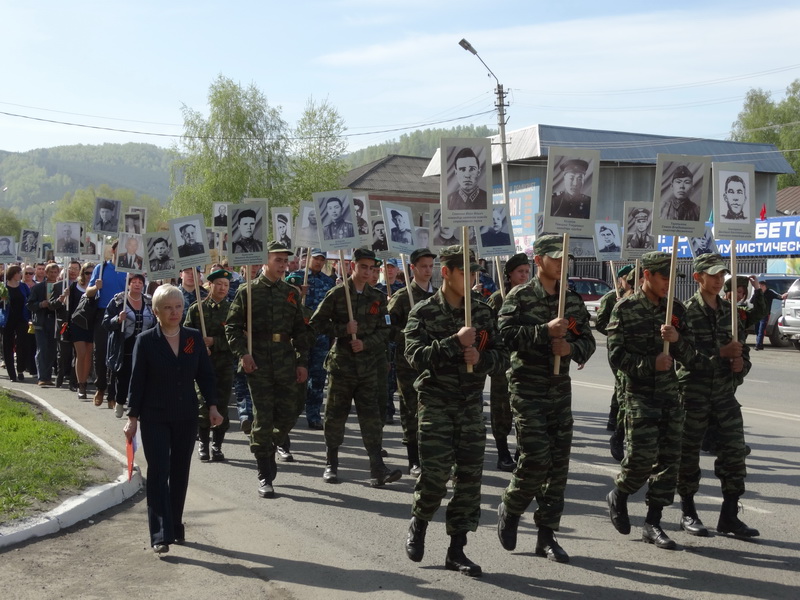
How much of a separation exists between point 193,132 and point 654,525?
5348 centimetres

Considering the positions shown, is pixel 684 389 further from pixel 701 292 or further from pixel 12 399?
pixel 12 399

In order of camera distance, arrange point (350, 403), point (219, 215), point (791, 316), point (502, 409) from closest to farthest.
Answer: point (350, 403) → point (502, 409) → point (219, 215) → point (791, 316)

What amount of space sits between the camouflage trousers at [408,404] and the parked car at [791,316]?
16709mm

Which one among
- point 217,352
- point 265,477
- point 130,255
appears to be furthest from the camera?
point 130,255

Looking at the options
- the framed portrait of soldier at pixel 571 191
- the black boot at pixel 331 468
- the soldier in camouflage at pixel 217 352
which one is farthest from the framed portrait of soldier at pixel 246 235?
the framed portrait of soldier at pixel 571 191

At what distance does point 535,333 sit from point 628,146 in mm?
48234

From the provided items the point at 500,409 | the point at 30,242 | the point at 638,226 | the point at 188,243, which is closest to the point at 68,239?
the point at 30,242

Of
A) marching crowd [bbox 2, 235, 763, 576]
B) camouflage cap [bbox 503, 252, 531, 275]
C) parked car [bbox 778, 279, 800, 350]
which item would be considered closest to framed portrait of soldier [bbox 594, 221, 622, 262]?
camouflage cap [bbox 503, 252, 531, 275]

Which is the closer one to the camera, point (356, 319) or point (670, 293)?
point (670, 293)

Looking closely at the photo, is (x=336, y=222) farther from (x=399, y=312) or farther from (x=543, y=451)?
(x=543, y=451)

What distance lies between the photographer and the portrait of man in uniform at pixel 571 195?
685 centimetres

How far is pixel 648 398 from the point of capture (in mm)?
6504

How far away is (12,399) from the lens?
13492mm

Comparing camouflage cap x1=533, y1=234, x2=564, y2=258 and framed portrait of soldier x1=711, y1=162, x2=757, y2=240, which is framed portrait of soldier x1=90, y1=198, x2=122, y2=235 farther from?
camouflage cap x1=533, y1=234, x2=564, y2=258
